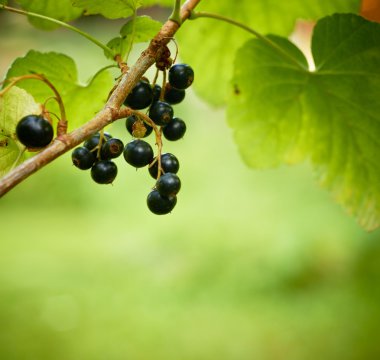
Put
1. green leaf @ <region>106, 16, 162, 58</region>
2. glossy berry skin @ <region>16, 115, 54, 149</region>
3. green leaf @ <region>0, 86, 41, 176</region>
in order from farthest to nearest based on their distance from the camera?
green leaf @ <region>106, 16, 162, 58</region> → green leaf @ <region>0, 86, 41, 176</region> → glossy berry skin @ <region>16, 115, 54, 149</region>

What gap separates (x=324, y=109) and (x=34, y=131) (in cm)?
109

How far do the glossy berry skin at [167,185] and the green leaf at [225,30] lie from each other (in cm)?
99

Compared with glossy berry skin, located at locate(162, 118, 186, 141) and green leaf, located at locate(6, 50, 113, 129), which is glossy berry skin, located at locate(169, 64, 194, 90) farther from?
green leaf, located at locate(6, 50, 113, 129)

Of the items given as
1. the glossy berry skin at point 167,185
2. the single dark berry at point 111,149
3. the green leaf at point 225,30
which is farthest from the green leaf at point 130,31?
the green leaf at point 225,30

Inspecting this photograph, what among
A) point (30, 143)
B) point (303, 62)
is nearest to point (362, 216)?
point (303, 62)

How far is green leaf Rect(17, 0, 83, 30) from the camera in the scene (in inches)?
55.8

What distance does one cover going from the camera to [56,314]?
379 cm

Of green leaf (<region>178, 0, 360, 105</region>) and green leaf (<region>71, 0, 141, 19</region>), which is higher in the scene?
green leaf (<region>178, 0, 360, 105</region>)

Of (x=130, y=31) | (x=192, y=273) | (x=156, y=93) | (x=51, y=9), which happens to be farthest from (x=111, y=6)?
(x=192, y=273)

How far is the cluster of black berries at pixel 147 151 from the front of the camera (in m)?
1.05

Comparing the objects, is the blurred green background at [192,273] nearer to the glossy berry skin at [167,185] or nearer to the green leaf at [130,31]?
the green leaf at [130,31]

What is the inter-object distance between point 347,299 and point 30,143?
340cm

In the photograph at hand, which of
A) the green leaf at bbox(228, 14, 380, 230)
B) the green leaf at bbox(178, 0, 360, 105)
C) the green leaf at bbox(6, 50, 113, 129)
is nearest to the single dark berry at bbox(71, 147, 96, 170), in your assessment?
the green leaf at bbox(6, 50, 113, 129)

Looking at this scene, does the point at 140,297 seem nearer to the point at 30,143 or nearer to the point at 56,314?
the point at 56,314
